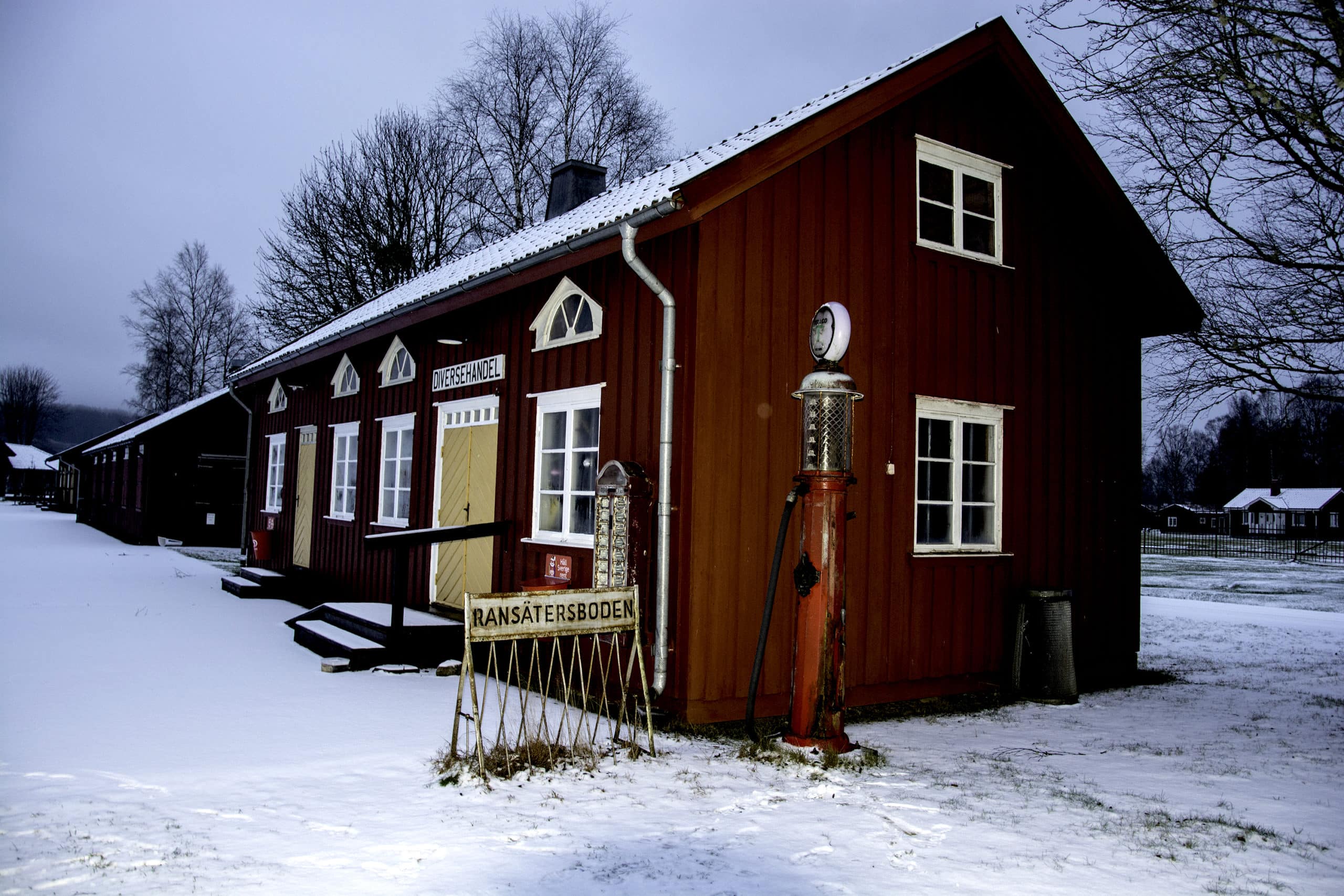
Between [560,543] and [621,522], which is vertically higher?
[621,522]

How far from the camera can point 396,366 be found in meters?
11.1

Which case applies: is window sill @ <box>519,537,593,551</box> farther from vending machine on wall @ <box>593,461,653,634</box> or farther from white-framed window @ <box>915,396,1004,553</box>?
white-framed window @ <box>915,396,1004,553</box>

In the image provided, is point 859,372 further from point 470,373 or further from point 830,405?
point 470,373

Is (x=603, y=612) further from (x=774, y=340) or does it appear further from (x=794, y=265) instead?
(x=794, y=265)

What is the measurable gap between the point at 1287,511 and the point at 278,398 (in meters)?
70.3

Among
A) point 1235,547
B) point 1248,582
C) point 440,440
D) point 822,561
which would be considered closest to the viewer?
point 822,561

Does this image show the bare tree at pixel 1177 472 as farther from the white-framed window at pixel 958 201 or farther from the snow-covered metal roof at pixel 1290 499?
the white-framed window at pixel 958 201

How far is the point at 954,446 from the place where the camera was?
791 cm

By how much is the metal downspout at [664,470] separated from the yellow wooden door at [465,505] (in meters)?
2.66

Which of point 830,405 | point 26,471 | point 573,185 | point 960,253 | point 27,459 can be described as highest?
point 573,185

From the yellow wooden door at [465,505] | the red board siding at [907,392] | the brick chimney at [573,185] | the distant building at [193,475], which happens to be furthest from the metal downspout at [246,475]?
the red board siding at [907,392]

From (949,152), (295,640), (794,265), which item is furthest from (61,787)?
(949,152)

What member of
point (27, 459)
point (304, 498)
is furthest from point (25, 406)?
point (304, 498)

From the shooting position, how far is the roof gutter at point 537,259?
5.94m
